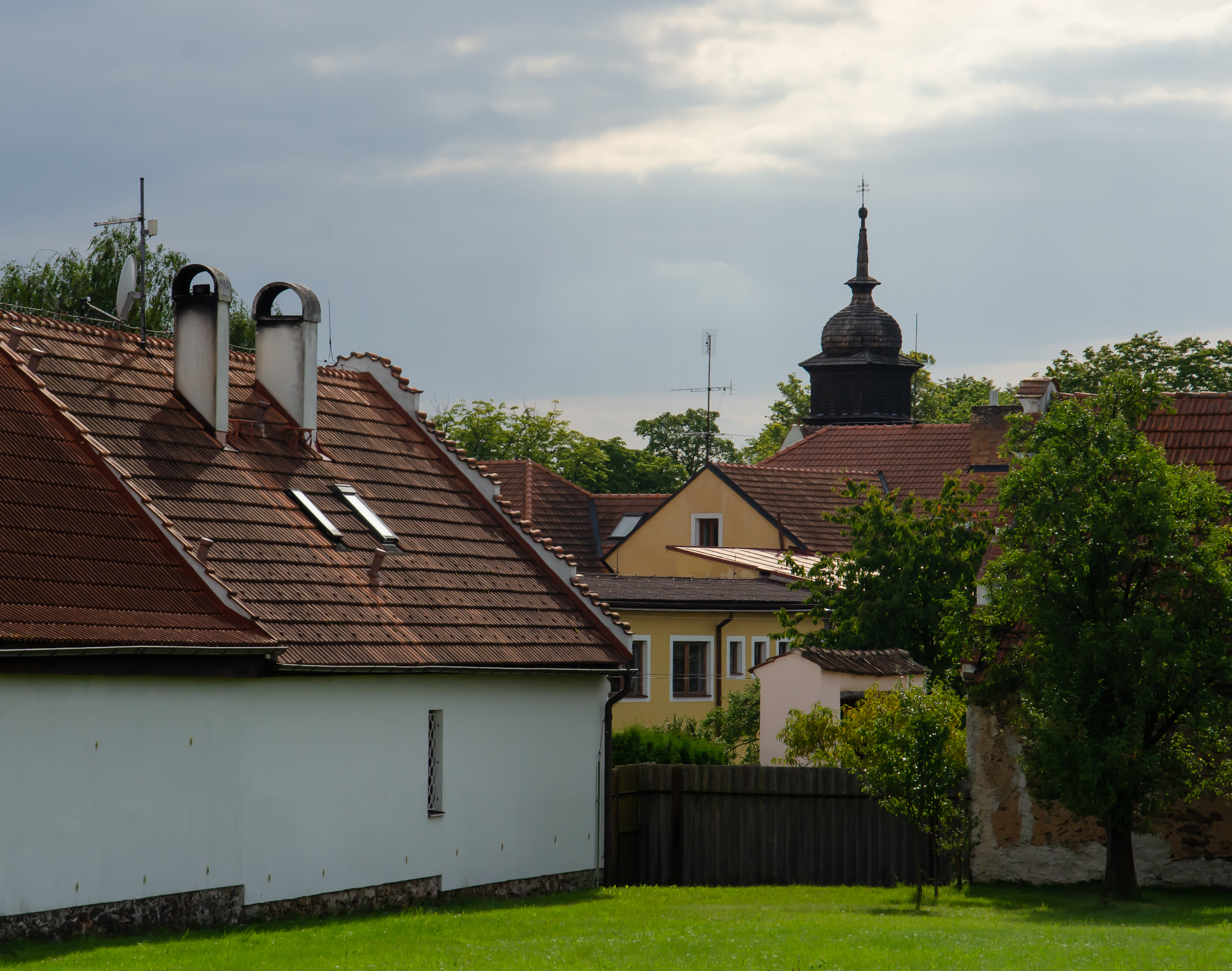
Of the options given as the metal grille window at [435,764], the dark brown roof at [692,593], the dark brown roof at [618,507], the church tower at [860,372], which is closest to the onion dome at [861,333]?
the church tower at [860,372]

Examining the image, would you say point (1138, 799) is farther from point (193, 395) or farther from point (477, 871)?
point (193, 395)

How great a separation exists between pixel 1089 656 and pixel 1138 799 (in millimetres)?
1734

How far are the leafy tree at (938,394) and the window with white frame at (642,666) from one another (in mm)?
63970

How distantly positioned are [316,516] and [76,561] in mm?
4409

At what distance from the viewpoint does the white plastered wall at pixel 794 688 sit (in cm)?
2678

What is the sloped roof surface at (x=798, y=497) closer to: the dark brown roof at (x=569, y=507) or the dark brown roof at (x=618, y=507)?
the dark brown roof at (x=569, y=507)

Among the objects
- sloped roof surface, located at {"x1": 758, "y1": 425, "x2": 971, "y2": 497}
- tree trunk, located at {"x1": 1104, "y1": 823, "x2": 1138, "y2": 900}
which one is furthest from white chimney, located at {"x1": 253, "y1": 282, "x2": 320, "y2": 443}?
sloped roof surface, located at {"x1": 758, "y1": 425, "x2": 971, "y2": 497}

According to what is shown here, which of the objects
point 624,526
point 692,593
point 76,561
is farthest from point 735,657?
point 76,561

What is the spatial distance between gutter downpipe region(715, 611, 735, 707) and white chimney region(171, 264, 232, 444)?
20.5 metres

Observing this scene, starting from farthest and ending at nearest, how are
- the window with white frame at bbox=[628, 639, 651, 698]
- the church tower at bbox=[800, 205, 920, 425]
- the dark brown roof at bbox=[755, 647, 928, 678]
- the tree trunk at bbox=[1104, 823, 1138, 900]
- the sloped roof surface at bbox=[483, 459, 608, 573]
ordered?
the church tower at bbox=[800, 205, 920, 425], the sloped roof surface at bbox=[483, 459, 608, 573], the window with white frame at bbox=[628, 639, 651, 698], the dark brown roof at bbox=[755, 647, 928, 678], the tree trunk at bbox=[1104, 823, 1138, 900]

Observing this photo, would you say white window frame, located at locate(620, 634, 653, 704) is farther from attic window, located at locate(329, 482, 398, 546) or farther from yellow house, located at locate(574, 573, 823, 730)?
attic window, located at locate(329, 482, 398, 546)

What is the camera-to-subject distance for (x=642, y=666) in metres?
38.1

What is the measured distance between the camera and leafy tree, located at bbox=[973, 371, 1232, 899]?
18.4 meters

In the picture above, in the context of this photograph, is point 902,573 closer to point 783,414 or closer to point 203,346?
point 203,346
